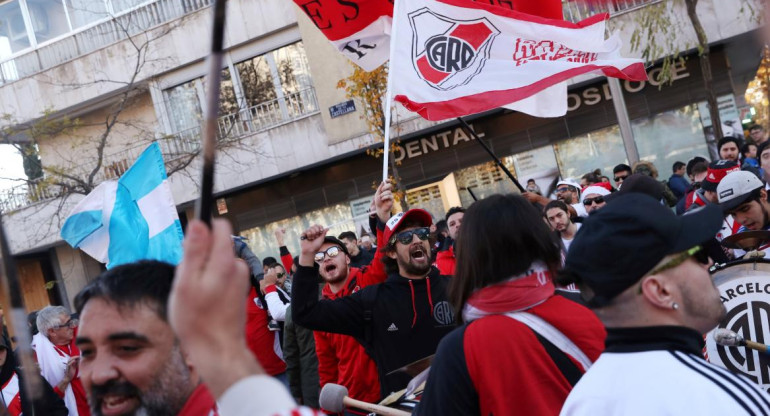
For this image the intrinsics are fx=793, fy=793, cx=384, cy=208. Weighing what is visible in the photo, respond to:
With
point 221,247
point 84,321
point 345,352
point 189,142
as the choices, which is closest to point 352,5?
point 345,352

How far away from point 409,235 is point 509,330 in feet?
7.83

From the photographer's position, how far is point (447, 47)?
252 inches

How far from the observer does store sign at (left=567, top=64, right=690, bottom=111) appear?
61.7ft

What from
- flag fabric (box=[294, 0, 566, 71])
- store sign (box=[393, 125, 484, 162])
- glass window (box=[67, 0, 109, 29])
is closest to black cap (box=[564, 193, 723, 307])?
flag fabric (box=[294, 0, 566, 71])

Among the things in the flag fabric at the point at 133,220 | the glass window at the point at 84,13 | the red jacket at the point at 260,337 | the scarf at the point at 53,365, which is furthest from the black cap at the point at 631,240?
the glass window at the point at 84,13

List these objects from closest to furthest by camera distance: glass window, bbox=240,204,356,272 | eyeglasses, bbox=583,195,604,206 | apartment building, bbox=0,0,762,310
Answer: eyeglasses, bbox=583,195,604,206, apartment building, bbox=0,0,762,310, glass window, bbox=240,204,356,272

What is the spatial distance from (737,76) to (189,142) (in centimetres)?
1407

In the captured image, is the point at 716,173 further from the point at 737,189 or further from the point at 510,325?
the point at 510,325

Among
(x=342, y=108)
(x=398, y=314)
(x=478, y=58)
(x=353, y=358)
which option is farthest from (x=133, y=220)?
(x=342, y=108)

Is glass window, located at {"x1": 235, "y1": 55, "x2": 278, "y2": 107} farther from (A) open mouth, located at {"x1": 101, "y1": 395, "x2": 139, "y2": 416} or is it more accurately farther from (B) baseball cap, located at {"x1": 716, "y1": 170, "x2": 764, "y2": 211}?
(A) open mouth, located at {"x1": 101, "y1": 395, "x2": 139, "y2": 416}

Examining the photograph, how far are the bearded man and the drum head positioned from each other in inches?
65.9

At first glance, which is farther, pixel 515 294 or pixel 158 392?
pixel 515 294

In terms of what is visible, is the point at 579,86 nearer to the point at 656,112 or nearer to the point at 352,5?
the point at 656,112

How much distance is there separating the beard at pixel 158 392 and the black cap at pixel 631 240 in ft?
3.79
